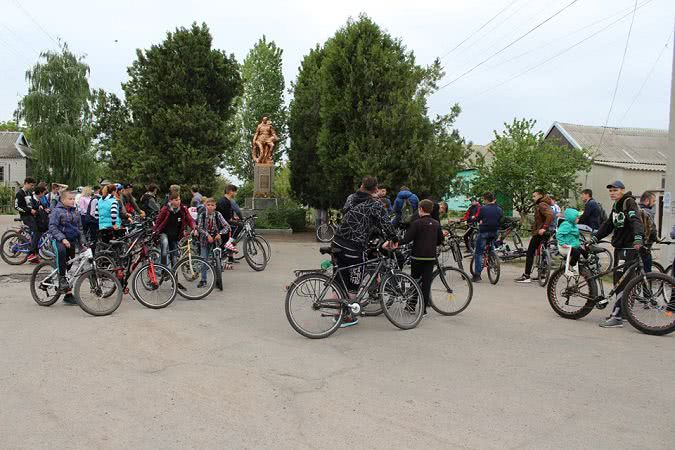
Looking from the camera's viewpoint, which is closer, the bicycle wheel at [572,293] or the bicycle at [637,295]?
the bicycle at [637,295]

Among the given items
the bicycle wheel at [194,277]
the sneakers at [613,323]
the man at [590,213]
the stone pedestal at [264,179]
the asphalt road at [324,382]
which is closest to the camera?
the asphalt road at [324,382]

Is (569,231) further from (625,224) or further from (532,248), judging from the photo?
(532,248)

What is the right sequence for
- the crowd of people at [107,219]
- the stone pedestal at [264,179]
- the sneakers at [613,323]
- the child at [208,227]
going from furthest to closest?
the stone pedestal at [264,179] < the child at [208,227] < the crowd of people at [107,219] < the sneakers at [613,323]

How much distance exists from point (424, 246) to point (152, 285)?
399 centimetres

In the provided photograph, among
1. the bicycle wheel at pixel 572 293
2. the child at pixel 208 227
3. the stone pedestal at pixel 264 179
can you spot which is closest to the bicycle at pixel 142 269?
the child at pixel 208 227

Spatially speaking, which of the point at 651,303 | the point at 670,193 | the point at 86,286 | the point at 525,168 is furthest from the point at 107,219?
the point at 525,168

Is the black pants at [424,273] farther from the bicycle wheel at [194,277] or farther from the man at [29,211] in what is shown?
the man at [29,211]

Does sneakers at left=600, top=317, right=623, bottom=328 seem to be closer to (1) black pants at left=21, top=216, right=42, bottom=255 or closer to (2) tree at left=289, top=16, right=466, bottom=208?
(1) black pants at left=21, top=216, right=42, bottom=255

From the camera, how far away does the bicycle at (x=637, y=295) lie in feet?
24.0

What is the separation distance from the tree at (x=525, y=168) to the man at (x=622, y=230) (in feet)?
56.0

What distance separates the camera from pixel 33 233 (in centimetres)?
1317

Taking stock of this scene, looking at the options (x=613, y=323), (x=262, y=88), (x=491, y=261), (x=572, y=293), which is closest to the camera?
(x=613, y=323)

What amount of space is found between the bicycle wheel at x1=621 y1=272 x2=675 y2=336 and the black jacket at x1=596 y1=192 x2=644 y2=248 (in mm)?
550

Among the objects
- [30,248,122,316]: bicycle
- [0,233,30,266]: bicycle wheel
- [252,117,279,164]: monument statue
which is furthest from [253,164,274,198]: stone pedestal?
[30,248,122,316]: bicycle
